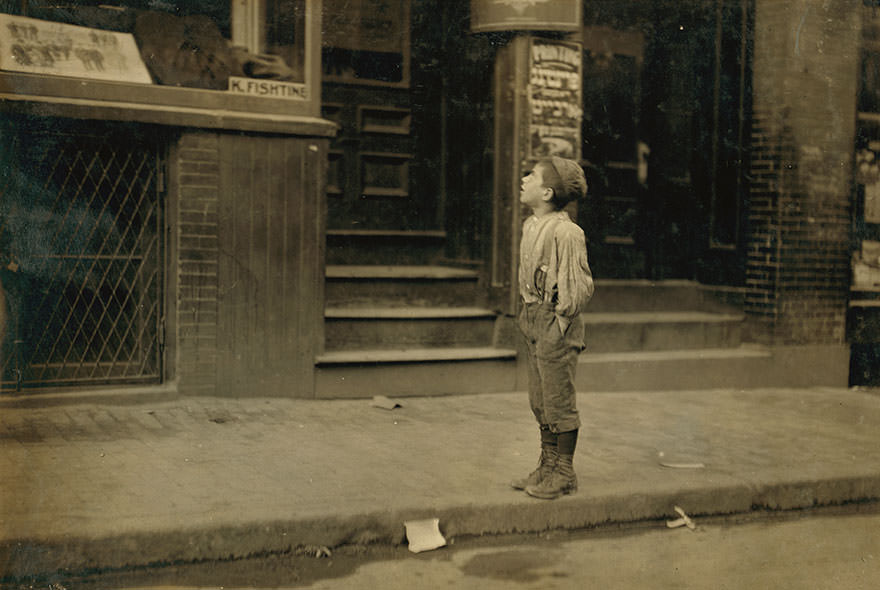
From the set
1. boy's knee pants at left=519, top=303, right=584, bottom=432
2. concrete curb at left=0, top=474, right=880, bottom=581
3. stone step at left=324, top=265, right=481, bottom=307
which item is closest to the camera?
concrete curb at left=0, top=474, right=880, bottom=581

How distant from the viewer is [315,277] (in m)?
8.02

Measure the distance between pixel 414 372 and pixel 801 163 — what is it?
169 inches

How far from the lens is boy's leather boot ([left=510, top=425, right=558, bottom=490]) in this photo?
18.1ft

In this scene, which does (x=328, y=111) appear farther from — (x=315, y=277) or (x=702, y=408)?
(x=702, y=408)

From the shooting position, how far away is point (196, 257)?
7.62 metres

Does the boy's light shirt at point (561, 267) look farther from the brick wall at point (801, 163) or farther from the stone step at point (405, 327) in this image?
the brick wall at point (801, 163)

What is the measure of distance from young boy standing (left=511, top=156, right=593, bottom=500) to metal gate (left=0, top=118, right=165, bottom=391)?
137 inches

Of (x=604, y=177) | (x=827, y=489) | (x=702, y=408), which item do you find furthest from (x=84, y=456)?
(x=604, y=177)

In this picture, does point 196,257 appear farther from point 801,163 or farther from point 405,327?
point 801,163

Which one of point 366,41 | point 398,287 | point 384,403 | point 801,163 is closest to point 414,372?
point 384,403

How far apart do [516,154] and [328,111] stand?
7.22ft

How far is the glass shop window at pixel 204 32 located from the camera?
23.7ft

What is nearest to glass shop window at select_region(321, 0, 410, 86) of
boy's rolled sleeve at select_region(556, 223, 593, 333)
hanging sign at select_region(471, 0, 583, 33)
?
hanging sign at select_region(471, 0, 583, 33)

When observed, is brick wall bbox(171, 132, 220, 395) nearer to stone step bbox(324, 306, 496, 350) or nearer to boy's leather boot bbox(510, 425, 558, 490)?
stone step bbox(324, 306, 496, 350)
